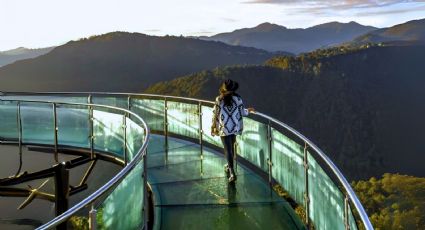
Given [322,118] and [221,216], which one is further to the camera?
[322,118]

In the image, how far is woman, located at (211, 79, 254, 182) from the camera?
22.1 feet

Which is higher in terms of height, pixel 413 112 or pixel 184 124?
pixel 184 124

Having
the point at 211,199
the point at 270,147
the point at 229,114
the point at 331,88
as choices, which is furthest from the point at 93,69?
the point at 211,199

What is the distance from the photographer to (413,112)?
469 ft

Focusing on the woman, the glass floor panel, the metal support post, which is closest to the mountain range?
the metal support post

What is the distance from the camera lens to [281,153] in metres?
6.02

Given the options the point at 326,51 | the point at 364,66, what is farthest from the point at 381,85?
the point at 326,51

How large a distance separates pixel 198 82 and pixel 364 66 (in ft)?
197

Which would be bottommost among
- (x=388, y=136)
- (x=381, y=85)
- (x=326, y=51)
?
(x=388, y=136)

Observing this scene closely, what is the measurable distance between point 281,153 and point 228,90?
47.2 inches

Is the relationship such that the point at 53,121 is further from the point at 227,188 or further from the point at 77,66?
the point at 77,66

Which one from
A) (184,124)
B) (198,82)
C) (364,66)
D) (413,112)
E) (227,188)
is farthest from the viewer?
(364,66)

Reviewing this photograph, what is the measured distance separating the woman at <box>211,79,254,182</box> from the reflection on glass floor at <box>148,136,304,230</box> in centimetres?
45

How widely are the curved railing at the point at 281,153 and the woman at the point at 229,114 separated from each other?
0.33 meters
